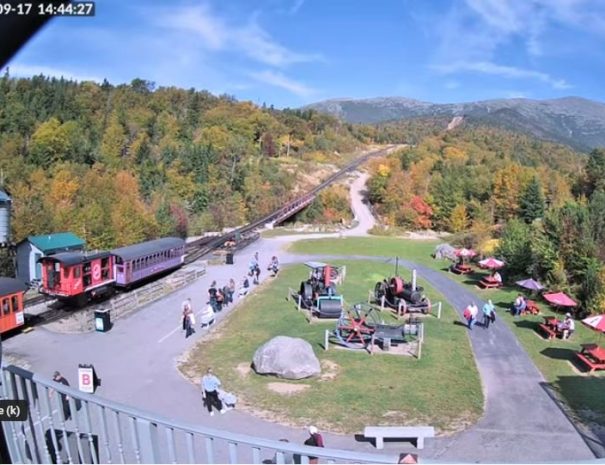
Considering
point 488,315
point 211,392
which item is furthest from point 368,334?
point 211,392

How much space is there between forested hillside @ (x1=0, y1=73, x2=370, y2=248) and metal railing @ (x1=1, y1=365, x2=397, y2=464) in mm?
36445

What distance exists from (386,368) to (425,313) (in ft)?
25.6

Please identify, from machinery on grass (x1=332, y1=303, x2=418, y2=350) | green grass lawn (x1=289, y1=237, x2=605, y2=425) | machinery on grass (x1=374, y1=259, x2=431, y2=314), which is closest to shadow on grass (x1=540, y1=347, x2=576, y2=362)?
green grass lawn (x1=289, y1=237, x2=605, y2=425)

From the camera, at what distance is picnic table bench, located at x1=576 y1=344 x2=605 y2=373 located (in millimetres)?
17109

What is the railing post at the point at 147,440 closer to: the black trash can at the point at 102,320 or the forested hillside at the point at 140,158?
the black trash can at the point at 102,320

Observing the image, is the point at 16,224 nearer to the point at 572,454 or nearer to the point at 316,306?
the point at 316,306

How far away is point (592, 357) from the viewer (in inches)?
699

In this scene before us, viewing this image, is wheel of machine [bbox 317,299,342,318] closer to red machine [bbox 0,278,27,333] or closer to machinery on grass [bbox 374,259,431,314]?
machinery on grass [bbox 374,259,431,314]

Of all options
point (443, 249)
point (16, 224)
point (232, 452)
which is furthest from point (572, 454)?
point (16, 224)

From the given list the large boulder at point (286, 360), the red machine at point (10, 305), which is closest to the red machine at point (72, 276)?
the red machine at point (10, 305)

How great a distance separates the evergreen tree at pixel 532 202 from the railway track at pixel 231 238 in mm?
24360

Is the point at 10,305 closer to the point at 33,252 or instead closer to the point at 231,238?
the point at 33,252

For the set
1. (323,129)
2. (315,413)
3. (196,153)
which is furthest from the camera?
(323,129)

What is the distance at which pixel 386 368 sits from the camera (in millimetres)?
16688
